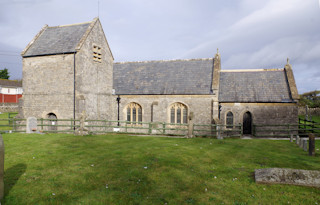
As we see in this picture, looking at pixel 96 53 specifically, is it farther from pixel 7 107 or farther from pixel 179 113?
pixel 7 107

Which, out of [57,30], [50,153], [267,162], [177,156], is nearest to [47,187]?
[50,153]

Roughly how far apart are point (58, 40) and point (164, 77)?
13.1m

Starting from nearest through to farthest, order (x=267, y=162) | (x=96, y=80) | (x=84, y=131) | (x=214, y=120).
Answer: (x=267, y=162) → (x=84, y=131) → (x=214, y=120) → (x=96, y=80)

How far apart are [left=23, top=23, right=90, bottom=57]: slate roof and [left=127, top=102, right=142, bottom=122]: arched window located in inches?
365

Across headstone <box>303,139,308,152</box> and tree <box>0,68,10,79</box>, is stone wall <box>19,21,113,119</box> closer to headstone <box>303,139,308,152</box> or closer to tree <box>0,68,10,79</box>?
headstone <box>303,139,308,152</box>

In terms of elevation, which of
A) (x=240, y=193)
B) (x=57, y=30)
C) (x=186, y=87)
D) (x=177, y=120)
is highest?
(x=57, y=30)

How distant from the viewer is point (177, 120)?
78.3ft

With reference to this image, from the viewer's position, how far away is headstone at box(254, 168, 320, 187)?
6992 mm

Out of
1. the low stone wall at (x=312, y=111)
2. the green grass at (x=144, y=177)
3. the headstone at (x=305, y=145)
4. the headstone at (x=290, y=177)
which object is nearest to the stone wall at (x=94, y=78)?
the green grass at (x=144, y=177)

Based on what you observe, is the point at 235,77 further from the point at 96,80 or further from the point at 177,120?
the point at 96,80

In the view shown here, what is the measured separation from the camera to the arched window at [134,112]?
978 inches

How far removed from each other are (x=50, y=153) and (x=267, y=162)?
467 inches

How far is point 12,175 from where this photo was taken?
787cm

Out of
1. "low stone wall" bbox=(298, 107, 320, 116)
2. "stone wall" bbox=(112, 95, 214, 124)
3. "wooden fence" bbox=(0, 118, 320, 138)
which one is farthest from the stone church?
"low stone wall" bbox=(298, 107, 320, 116)
